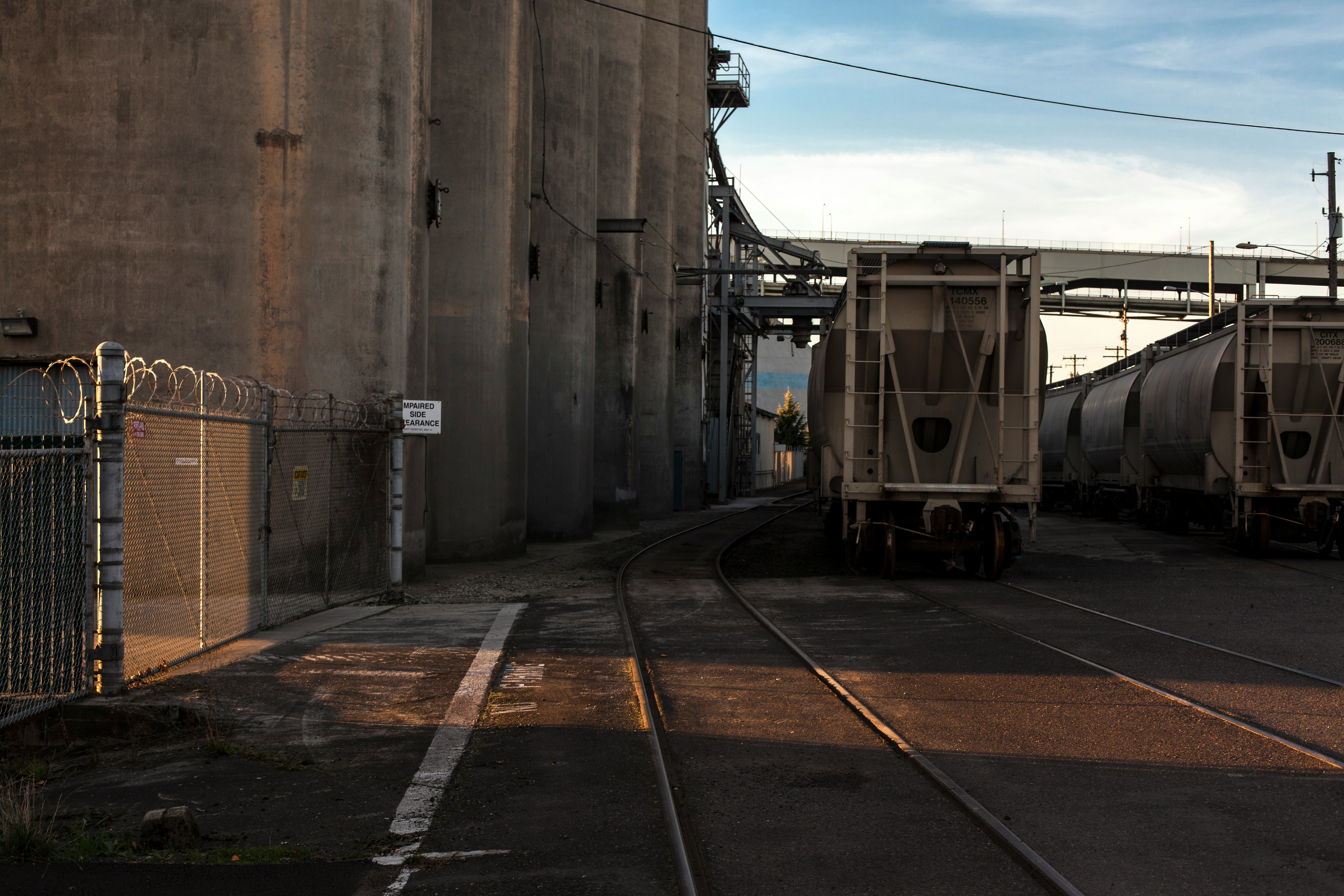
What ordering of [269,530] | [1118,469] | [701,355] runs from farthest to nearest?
[701,355], [1118,469], [269,530]

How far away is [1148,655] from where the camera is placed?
9.82 metres

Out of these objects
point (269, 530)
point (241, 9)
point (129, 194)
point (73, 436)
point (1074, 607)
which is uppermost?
point (241, 9)

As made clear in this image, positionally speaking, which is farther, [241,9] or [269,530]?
[241,9]

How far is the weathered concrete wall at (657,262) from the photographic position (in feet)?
→ 117

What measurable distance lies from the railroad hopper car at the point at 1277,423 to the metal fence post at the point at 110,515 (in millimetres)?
17553

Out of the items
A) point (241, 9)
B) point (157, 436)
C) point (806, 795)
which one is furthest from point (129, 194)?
point (806, 795)

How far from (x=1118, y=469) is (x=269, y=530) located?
23.8 metres

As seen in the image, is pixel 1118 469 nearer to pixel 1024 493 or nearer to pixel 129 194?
pixel 1024 493

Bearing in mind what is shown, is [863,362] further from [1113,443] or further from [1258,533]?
[1113,443]

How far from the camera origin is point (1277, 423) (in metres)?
19.2

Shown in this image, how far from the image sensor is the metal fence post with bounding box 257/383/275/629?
437 inches

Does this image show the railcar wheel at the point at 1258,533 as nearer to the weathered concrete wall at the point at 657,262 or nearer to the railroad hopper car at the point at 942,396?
the railroad hopper car at the point at 942,396

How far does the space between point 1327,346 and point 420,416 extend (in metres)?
15.0

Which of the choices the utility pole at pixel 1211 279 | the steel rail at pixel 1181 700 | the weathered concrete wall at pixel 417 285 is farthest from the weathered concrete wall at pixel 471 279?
the utility pole at pixel 1211 279
